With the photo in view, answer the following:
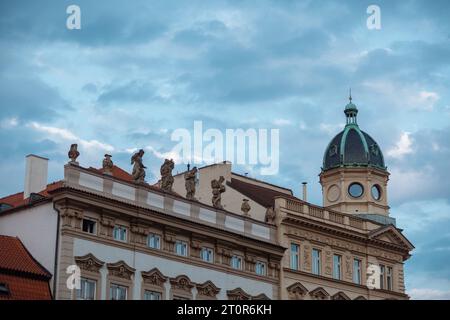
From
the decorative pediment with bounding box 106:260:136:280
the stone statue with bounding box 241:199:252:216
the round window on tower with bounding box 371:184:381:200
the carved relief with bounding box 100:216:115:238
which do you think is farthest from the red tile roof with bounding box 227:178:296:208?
the carved relief with bounding box 100:216:115:238

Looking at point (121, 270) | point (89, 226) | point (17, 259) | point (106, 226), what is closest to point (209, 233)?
point (121, 270)

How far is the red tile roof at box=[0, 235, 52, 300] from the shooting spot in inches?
2108

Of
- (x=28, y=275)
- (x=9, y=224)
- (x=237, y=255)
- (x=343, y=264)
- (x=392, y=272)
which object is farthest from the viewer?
(x=392, y=272)

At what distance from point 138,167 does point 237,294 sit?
10316 mm

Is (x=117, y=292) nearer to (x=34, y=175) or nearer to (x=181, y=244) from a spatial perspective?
(x=181, y=244)

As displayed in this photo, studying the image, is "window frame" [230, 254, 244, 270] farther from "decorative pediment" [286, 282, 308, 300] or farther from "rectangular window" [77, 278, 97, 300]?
"rectangular window" [77, 278, 97, 300]

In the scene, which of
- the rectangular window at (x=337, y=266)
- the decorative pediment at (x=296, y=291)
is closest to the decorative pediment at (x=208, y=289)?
the decorative pediment at (x=296, y=291)

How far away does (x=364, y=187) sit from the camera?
82812 mm

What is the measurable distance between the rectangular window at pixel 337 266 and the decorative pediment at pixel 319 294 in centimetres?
202

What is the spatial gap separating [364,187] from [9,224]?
1310 inches

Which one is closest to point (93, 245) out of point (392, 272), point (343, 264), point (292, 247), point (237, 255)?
point (237, 255)

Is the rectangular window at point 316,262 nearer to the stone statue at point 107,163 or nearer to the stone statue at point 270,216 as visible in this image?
the stone statue at point 270,216

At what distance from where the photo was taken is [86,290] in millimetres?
55719
